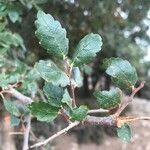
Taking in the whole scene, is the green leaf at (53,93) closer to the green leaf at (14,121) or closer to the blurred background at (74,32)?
the blurred background at (74,32)

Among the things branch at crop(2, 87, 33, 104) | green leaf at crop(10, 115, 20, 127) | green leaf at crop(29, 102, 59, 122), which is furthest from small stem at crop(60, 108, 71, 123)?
green leaf at crop(10, 115, 20, 127)

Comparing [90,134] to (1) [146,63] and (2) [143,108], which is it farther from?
(1) [146,63]

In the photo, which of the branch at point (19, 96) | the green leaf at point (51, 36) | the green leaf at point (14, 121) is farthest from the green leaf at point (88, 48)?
the green leaf at point (14, 121)

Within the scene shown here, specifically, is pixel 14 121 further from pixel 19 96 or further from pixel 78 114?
pixel 78 114

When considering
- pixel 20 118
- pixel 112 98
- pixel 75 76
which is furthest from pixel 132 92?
pixel 20 118

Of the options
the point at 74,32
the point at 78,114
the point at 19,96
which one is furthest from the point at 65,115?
the point at 74,32
